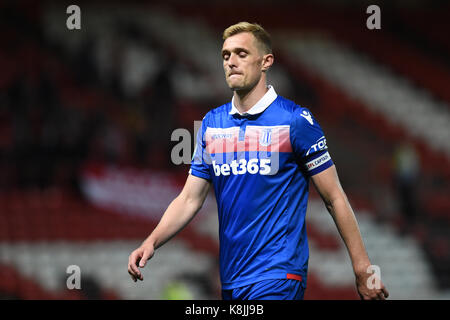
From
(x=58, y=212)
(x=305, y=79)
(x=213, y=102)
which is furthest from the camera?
(x=305, y=79)

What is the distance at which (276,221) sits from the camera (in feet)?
11.1

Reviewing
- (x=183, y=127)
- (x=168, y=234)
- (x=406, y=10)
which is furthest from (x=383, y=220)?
(x=168, y=234)

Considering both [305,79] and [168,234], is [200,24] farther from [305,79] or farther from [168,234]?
[168,234]

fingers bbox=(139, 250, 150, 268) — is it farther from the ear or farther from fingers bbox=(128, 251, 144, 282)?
the ear

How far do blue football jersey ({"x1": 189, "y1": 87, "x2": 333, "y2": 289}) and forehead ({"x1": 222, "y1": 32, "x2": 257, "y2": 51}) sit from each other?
0.27m

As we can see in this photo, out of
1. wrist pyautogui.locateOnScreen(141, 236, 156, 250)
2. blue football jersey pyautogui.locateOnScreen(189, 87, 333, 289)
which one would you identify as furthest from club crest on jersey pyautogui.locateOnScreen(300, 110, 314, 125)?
wrist pyautogui.locateOnScreen(141, 236, 156, 250)

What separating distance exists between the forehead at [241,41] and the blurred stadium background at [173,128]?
5.29 meters

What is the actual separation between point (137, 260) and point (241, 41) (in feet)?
3.77

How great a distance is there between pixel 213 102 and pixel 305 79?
8.03 ft

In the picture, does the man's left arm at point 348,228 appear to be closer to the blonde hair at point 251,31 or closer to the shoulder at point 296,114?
the shoulder at point 296,114

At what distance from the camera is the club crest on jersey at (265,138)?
3455 mm

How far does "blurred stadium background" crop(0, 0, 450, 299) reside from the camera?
10633 mm
